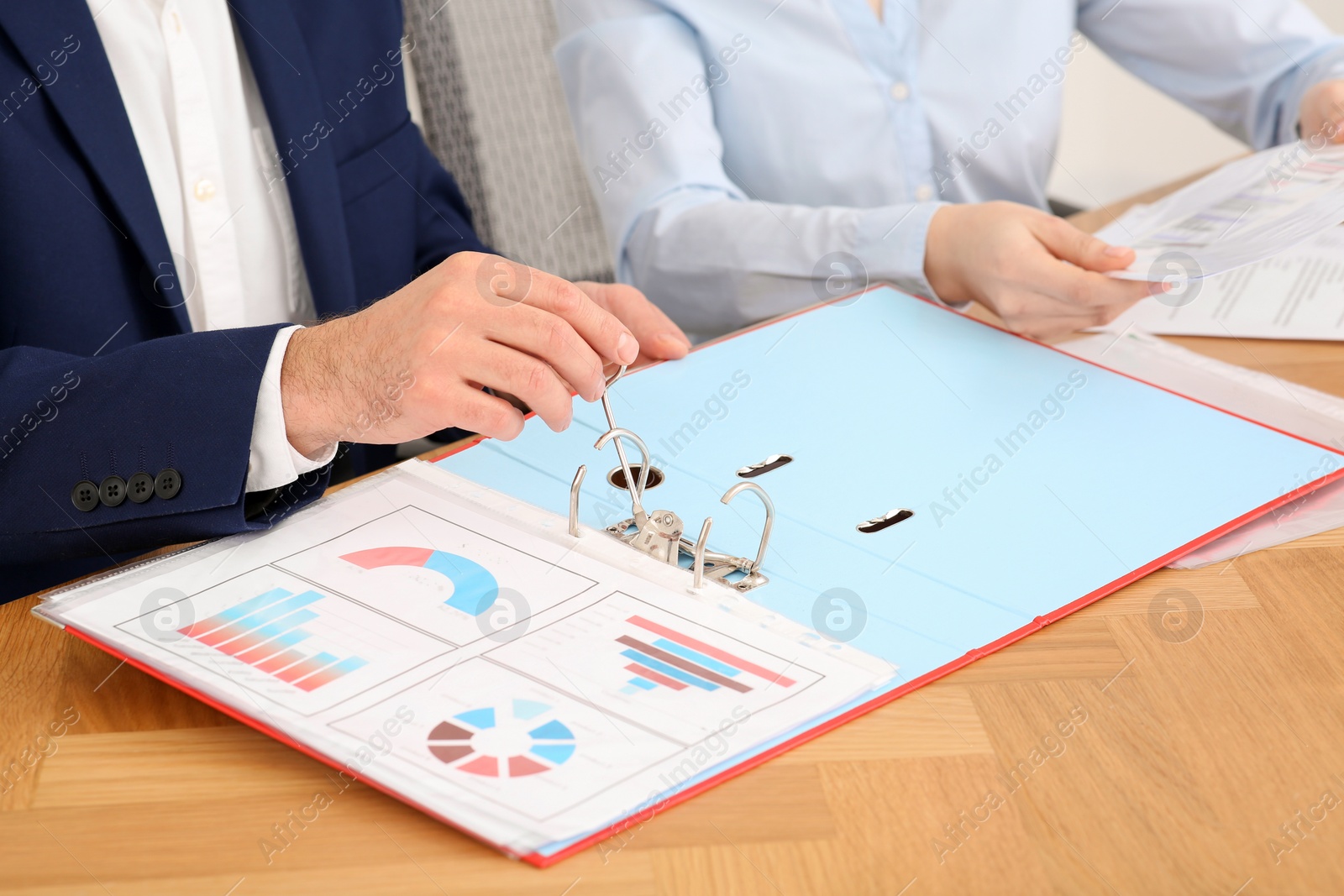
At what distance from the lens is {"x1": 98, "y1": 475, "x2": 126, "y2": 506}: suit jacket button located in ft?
2.51

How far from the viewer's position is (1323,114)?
1387mm

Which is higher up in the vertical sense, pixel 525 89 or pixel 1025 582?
pixel 525 89

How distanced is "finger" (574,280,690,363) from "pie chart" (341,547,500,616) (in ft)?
1.18

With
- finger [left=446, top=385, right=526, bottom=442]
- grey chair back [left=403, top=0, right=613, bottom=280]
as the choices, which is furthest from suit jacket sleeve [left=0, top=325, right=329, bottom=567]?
grey chair back [left=403, top=0, right=613, bottom=280]

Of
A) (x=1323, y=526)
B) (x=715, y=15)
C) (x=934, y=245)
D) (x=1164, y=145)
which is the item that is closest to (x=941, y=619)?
(x=1323, y=526)

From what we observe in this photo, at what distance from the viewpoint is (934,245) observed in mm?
1211

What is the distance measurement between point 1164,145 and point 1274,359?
Answer: 8.32 ft

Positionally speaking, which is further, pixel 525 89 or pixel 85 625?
pixel 525 89

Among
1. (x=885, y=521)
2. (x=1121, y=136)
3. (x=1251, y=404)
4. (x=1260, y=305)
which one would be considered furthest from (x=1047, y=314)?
(x=1121, y=136)

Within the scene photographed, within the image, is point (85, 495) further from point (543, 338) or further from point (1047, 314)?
point (1047, 314)

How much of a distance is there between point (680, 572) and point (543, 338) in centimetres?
18

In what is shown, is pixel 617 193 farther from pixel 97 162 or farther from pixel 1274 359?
pixel 1274 359

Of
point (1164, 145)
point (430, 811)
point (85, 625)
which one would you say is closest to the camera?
point (430, 811)

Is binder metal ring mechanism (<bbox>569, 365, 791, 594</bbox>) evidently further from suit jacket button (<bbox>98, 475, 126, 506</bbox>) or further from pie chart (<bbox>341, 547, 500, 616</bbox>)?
suit jacket button (<bbox>98, 475, 126, 506</bbox>)
